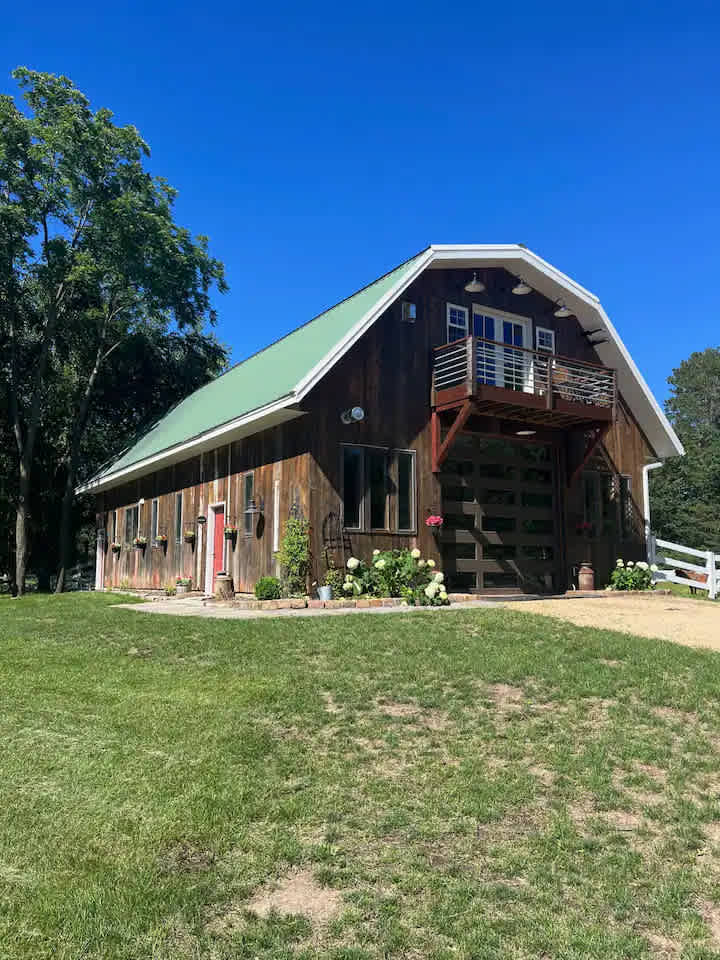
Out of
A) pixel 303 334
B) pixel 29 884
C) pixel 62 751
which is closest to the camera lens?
pixel 29 884

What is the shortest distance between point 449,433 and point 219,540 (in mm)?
6170

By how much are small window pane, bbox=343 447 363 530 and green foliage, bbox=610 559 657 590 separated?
21.4ft

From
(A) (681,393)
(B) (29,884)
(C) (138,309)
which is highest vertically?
(A) (681,393)

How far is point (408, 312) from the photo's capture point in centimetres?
1573

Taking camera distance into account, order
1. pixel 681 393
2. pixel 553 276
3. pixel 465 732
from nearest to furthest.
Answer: pixel 465 732 → pixel 553 276 → pixel 681 393

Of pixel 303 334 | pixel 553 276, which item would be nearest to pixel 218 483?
pixel 303 334

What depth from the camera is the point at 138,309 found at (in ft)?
92.1

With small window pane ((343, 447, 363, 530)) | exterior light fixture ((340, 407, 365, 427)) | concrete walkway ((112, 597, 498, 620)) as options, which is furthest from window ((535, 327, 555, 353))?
concrete walkway ((112, 597, 498, 620))

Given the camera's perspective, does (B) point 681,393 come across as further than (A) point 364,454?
Yes

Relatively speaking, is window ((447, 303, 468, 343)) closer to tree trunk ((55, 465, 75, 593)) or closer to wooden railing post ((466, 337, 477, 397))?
wooden railing post ((466, 337, 477, 397))

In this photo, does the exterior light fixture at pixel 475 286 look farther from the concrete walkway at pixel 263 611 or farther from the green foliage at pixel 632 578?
the green foliage at pixel 632 578

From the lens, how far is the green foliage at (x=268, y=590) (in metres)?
13.7

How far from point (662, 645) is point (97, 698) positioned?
6.38 metres

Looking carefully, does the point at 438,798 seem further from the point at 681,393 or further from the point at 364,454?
the point at 681,393
